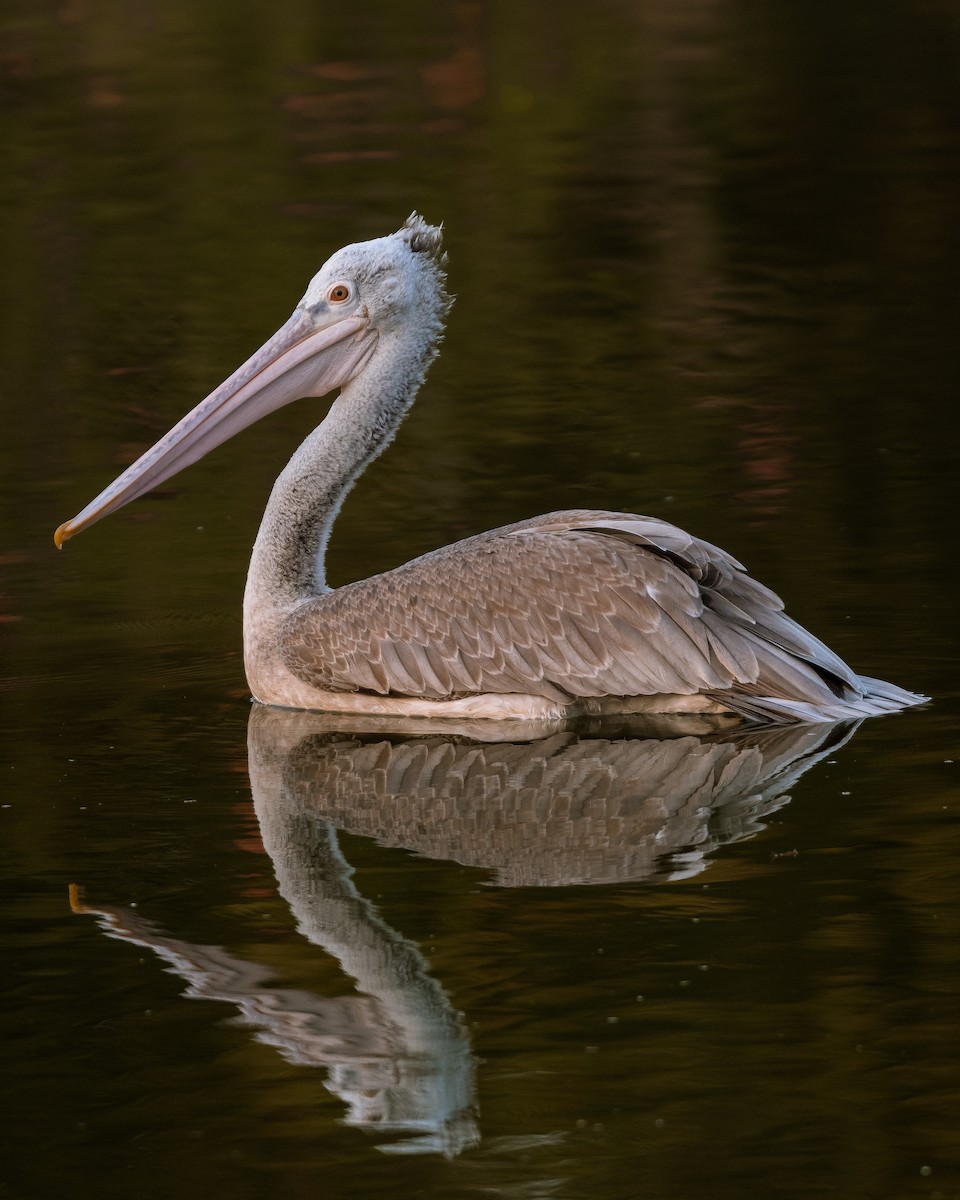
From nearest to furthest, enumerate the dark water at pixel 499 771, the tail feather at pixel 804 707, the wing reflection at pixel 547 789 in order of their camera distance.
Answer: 1. the dark water at pixel 499 771
2. the wing reflection at pixel 547 789
3. the tail feather at pixel 804 707

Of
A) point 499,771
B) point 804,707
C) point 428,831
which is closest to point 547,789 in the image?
point 499,771

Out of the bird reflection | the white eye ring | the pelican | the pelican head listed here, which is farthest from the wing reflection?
the white eye ring

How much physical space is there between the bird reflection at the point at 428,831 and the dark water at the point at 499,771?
1cm

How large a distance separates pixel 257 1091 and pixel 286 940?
0.80 m

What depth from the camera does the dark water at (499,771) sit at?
425 centimetres

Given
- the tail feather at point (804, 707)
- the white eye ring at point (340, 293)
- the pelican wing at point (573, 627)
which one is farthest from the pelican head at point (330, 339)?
the tail feather at point (804, 707)

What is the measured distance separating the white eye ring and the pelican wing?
3.10 feet

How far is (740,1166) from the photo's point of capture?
4.00m

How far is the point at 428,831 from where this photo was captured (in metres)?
5.84

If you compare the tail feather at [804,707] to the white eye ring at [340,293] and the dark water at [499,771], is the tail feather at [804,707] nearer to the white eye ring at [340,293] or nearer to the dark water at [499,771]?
the dark water at [499,771]

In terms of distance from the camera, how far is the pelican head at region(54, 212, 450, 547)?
7344mm

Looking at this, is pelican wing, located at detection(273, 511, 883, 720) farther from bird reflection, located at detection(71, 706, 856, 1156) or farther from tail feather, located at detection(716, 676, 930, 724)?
bird reflection, located at detection(71, 706, 856, 1156)

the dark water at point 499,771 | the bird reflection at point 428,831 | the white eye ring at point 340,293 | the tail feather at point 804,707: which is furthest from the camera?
the white eye ring at point 340,293

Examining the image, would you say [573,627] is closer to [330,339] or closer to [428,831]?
[428,831]
